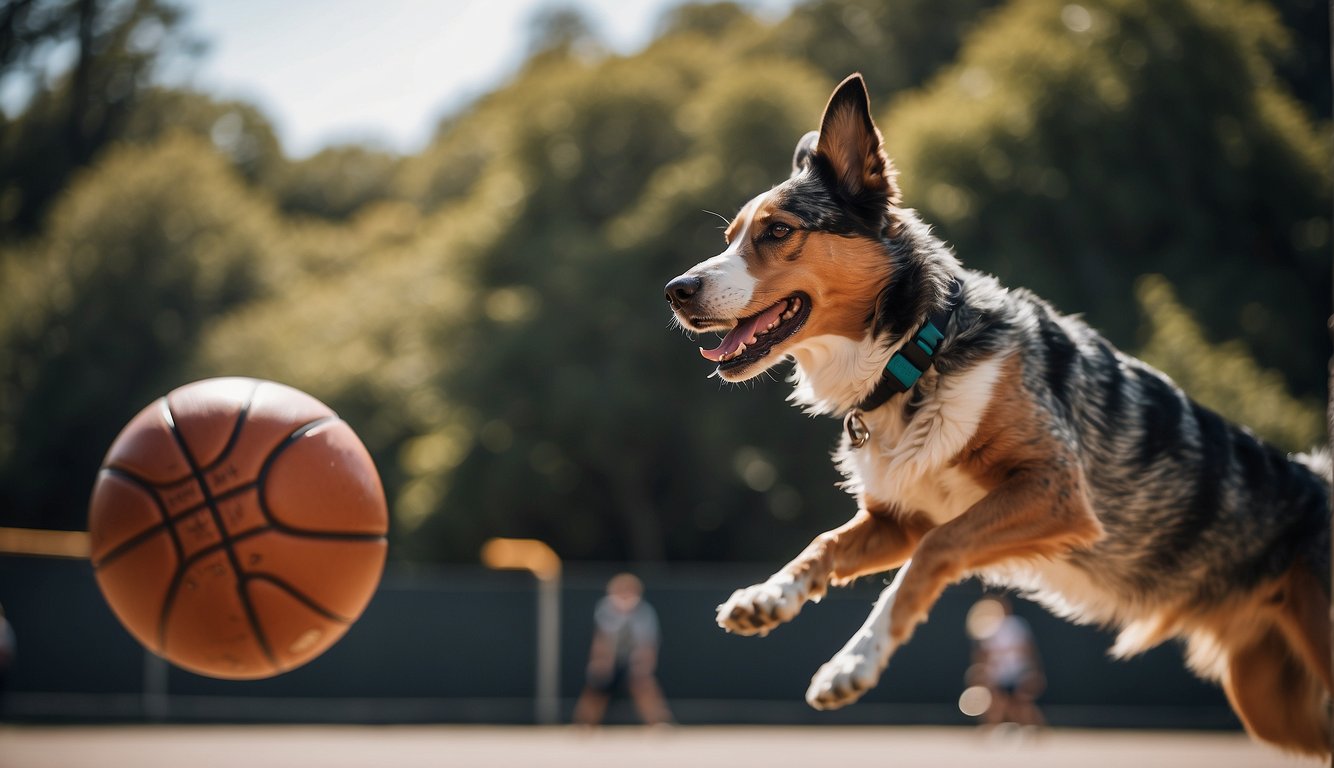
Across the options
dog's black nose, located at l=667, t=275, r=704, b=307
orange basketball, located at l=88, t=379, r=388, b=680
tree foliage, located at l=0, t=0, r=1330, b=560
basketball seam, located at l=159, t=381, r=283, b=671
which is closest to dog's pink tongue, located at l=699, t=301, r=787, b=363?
dog's black nose, located at l=667, t=275, r=704, b=307

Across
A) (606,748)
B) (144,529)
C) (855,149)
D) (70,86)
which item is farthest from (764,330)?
(70,86)

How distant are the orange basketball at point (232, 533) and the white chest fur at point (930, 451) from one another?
2.42m

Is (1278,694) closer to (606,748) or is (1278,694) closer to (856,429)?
(856,429)

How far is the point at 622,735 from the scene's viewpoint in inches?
742

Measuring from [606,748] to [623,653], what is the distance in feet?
6.41

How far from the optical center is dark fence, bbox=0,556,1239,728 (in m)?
19.2

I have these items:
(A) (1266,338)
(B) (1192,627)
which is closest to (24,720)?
(B) (1192,627)

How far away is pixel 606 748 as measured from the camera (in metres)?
16.3

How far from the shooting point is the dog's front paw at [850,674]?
4.79m

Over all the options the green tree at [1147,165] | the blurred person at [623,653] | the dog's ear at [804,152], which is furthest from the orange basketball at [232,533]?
the green tree at [1147,165]

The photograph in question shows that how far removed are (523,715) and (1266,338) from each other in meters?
14.7

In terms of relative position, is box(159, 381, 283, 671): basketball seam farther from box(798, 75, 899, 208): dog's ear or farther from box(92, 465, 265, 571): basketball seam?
box(798, 75, 899, 208): dog's ear

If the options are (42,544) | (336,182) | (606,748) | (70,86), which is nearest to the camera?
(606,748)

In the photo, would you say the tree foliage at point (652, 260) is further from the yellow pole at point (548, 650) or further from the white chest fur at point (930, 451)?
the white chest fur at point (930, 451)
